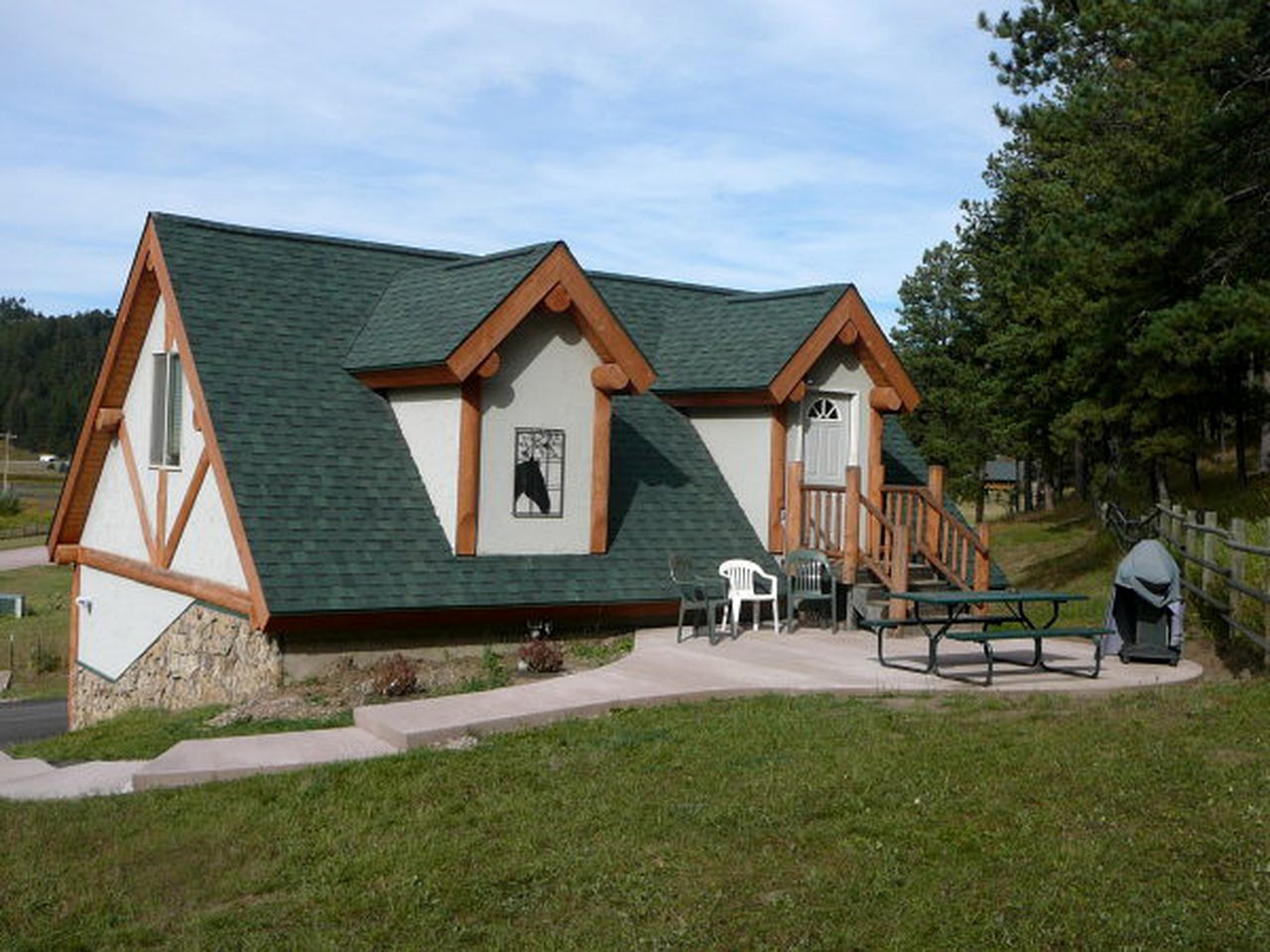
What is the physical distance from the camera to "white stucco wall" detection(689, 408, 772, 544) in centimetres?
1720

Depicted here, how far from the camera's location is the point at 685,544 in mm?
16359

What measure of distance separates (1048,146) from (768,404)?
832cm

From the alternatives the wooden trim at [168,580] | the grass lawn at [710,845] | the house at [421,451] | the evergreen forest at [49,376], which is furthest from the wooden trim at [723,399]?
the evergreen forest at [49,376]

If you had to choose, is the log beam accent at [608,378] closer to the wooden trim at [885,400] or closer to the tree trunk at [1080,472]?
the wooden trim at [885,400]

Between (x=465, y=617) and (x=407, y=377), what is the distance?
2923 millimetres

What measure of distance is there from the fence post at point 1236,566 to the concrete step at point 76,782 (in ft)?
34.6

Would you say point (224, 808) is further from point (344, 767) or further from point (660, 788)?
point (660, 788)

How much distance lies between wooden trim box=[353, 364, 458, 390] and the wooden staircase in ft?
16.4

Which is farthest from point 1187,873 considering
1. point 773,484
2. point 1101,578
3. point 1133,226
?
point 1101,578

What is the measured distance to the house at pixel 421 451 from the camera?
45.3ft

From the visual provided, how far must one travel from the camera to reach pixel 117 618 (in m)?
18.0

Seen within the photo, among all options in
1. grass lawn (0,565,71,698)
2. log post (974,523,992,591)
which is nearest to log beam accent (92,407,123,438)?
log post (974,523,992,591)

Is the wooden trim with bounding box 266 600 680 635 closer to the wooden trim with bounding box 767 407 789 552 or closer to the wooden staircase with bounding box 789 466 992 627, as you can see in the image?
the wooden trim with bounding box 767 407 789 552

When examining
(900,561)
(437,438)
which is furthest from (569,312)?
(900,561)
